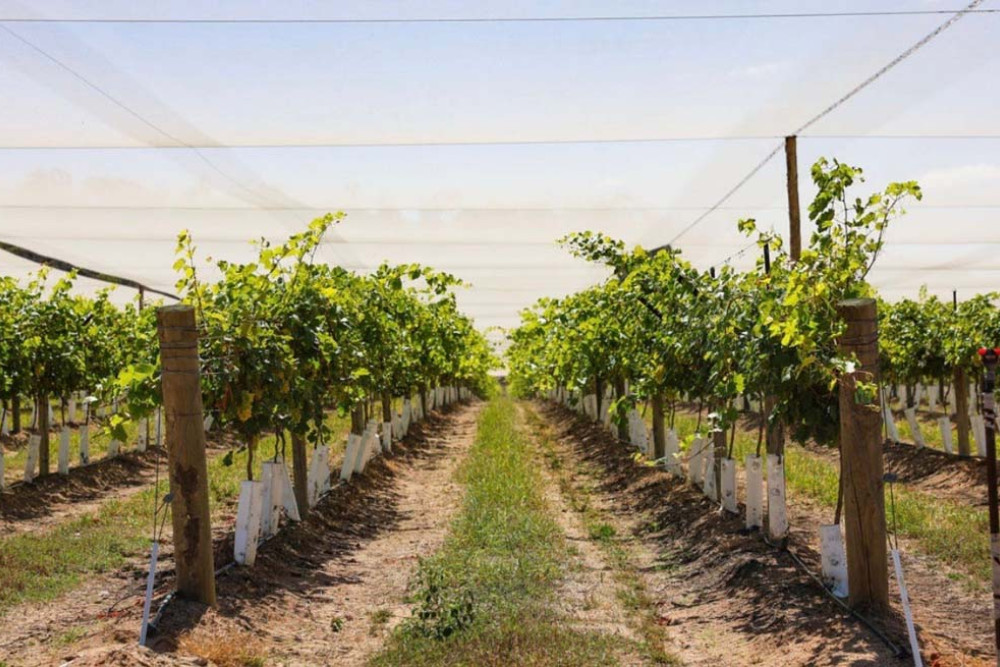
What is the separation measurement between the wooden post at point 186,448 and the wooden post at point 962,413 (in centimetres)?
1284

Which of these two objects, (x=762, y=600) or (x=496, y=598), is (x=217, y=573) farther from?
(x=762, y=600)

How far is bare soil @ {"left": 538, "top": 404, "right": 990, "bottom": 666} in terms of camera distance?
21.7ft

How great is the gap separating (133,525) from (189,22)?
5.48m

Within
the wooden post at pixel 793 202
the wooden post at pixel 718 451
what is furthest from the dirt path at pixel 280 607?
the wooden post at pixel 793 202

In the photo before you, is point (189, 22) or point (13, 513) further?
point (13, 513)

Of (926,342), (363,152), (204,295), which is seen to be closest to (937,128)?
(926,342)

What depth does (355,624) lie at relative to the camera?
8.21m

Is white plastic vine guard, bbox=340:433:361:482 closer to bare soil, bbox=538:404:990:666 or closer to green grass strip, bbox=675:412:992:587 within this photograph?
bare soil, bbox=538:404:990:666

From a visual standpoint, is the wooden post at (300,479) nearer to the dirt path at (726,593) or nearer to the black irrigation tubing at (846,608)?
the dirt path at (726,593)

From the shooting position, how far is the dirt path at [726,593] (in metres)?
6.75

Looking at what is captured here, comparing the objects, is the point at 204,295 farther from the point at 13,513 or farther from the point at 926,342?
the point at 926,342

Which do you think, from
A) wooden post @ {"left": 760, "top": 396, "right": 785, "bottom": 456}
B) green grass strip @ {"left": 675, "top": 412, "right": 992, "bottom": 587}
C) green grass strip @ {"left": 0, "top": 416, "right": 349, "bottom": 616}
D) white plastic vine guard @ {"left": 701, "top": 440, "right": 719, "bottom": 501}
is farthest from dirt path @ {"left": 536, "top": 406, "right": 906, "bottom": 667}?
green grass strip @ {"left": 0, "top": 416, "right": 349, "bottom": 616}

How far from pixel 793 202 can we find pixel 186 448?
731cm

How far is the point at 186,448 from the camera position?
735cm
